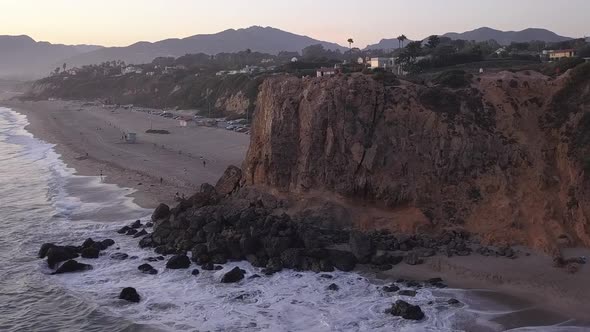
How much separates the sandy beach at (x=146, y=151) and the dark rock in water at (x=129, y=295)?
42.2ft

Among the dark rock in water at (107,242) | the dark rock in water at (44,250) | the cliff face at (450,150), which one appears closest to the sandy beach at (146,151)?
the dark rock in water at (107,242)

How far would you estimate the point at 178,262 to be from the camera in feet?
72.5

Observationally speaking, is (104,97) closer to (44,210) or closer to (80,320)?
(44,210)

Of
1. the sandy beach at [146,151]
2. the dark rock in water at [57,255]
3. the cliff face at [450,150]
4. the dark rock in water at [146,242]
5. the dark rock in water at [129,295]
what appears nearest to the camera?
the dark rock in water at [129,295]

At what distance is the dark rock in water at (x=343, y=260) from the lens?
70.1 ft

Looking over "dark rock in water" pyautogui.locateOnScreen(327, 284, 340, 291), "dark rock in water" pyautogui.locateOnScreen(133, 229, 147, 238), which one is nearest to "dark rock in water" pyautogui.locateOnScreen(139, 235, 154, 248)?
"dark rock in water" pyautogui.locateOnScreen(133, 229, 147, 238)

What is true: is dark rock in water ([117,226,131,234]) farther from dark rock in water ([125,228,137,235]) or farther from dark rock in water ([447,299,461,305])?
dark rock in water ([447,299,461,305])

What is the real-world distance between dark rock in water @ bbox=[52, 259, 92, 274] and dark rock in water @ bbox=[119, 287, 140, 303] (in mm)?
3784

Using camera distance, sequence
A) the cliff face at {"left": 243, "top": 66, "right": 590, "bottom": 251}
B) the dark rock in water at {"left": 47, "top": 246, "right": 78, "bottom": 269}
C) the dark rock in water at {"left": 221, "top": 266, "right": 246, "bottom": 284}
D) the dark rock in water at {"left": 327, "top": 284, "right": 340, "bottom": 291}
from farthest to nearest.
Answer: the dark rock in water at {"left": 47, "top": 246, "right": 78, "bottom": 269} < the cliff face at {"left": 243, "top": 66, "right": 590, "bottom": 251} < the dark rock in water at {"left": 221, "top": 266, "right": 246, "bottom": 284} < the dark rock in water at {"left": 327, "top": 284, "right": 340, "bottom": 291}

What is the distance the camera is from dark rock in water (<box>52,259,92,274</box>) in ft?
72.3

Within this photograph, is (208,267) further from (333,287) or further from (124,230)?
(124,230)

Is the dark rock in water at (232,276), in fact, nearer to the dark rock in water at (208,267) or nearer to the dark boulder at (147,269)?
the dark rock in water at (208,267)

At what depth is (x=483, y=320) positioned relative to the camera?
55.7ft

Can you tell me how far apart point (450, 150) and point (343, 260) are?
7.11 metres
